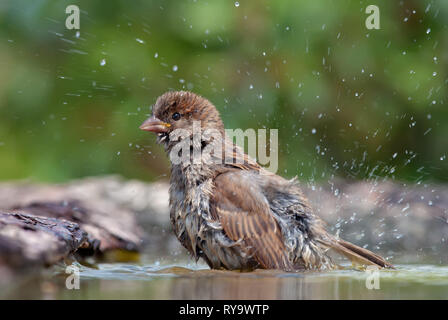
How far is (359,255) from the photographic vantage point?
439 centimetres

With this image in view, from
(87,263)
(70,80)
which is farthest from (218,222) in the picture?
(70,80)

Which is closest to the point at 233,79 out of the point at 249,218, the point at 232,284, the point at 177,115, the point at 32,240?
the point at 177,115

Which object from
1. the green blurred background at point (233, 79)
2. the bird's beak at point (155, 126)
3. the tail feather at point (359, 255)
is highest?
the green blurred background at point (233, 79)

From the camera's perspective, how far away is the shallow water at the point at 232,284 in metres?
2.96

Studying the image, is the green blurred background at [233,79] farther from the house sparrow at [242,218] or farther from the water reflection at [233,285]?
the water reflection at [233,285]

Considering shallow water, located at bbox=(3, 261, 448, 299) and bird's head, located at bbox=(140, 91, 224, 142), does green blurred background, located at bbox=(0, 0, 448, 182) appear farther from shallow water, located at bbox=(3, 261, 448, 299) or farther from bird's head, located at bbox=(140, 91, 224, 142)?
shallow water, located at bbox=(3, 261, 448, 299)

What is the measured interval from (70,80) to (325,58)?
261cm

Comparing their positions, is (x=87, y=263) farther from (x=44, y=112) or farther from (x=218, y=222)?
(x=44, y=112)

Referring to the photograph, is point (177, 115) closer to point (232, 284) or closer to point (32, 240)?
point (232, 284)

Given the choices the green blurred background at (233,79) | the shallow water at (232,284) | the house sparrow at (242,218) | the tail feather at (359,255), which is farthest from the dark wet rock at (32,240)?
the green blurred background at (233,79)

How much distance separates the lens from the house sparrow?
427 centimetres

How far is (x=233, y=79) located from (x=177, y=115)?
7.71 ft

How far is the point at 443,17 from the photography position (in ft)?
22.5
